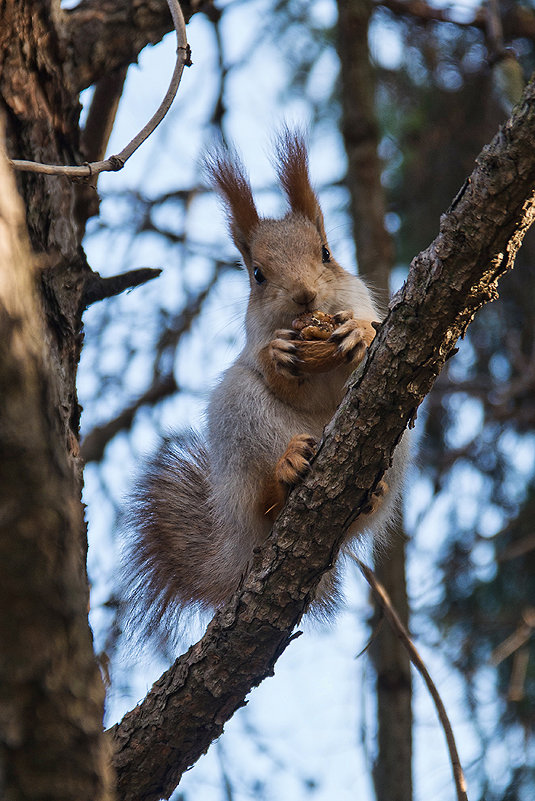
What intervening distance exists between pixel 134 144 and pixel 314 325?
731 millimetres

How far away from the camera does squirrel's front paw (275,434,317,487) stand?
189 centimetres

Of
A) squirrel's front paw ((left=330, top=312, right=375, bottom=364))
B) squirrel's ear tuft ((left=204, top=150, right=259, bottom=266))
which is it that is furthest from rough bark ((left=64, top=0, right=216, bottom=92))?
squirrel's front paw ((left=330, top=312, right=375, bottom=364))

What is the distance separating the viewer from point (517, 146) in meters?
1.30

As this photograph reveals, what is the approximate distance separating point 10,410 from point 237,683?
117 centimetres

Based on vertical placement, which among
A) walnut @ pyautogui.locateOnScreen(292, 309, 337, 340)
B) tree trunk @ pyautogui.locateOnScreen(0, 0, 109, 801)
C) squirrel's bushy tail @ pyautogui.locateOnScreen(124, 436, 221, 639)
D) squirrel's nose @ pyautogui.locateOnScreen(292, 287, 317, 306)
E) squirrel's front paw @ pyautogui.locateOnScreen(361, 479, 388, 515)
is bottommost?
tree trunk @ pyautogui.locateOnScreen(0, 0, 109, 801)

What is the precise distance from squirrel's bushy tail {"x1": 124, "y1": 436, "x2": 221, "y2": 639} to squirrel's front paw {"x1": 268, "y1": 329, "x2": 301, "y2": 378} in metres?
0.54

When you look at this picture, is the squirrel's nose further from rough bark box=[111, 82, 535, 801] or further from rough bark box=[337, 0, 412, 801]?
rough bark box=[111, 82, 535, 801]

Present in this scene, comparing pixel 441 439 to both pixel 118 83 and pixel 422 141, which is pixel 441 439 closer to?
pixel 422 141

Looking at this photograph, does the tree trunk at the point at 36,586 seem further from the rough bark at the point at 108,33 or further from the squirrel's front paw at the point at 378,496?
the rough bark at the point at 108,33

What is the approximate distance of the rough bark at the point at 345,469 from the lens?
1377mm

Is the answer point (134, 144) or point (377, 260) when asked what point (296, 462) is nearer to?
point (134, 144)

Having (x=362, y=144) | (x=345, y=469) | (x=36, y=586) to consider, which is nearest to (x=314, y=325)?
(x=345, y=469)

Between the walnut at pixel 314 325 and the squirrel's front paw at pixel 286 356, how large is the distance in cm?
4

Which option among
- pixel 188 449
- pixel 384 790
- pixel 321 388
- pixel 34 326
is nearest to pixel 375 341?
pixel 321 388
